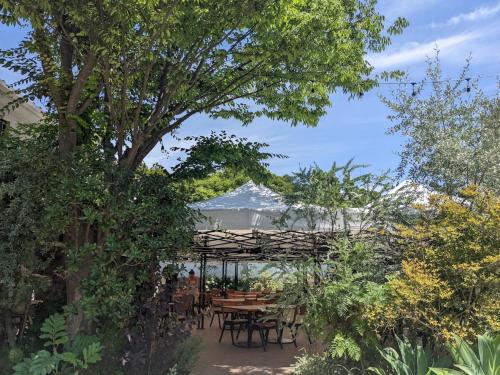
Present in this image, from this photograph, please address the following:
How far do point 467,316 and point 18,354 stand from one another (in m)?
4.98

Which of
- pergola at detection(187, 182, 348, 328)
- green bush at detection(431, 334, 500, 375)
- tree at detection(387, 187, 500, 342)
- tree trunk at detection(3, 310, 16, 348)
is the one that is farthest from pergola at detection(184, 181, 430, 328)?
tree trunk at detection(3, 310, 16, 348)

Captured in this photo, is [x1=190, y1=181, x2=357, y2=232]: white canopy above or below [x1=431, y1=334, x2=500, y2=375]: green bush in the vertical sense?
above

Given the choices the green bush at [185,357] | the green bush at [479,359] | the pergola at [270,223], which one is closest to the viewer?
the green bush at [479,359]

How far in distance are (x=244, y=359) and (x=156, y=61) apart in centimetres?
547

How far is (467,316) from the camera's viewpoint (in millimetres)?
5469

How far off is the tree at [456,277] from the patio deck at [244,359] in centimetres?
235

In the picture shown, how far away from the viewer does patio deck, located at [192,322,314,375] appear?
804 cm

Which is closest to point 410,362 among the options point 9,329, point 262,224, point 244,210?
point 262,224

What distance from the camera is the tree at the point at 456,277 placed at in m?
5.22

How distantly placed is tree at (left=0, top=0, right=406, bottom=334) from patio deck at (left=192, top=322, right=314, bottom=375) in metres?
2.92

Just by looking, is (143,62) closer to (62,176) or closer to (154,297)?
(62,176)

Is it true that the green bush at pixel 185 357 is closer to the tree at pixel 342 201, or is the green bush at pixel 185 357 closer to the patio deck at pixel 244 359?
the patio deck at pixel 244 359

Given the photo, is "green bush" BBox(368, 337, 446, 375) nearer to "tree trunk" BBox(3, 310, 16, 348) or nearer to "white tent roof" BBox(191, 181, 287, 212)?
"white tent roof" BBox(191, 181, 287, 212)

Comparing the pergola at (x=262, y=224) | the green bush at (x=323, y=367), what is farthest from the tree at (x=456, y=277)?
the pergola at (x=262, y=224)
